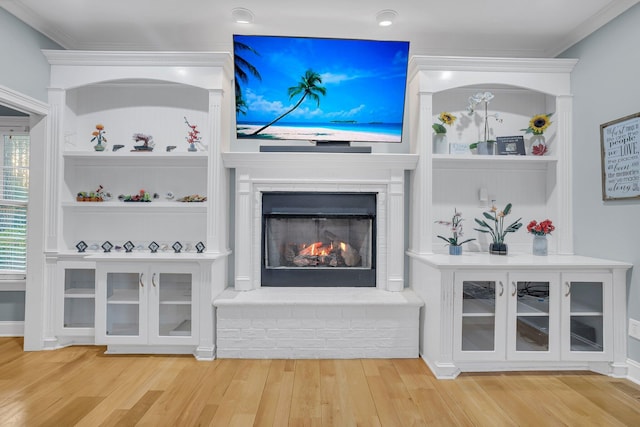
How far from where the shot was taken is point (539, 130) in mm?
2979

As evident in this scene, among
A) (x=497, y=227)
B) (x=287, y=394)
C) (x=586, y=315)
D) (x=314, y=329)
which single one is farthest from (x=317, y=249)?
(x=586, y=315)

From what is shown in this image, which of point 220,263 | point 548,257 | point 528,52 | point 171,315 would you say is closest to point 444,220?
point 548,257

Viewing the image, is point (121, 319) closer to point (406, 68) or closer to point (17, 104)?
point (17, 104)

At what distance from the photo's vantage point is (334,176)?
3125 mm

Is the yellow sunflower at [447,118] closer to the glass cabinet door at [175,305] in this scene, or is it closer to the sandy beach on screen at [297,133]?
the sandy beach on screen at [297,133]

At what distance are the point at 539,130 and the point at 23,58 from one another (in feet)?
13.5

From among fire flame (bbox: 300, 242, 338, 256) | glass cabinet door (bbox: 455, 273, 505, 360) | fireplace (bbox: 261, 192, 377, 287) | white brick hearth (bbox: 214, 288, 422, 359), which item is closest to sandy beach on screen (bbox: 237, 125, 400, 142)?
fireplace (bbox: 261, 192, 377, 287)

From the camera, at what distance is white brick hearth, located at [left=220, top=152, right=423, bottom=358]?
107 inches

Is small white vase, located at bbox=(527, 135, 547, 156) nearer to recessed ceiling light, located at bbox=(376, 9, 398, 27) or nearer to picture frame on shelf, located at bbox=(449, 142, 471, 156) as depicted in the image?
picture frame on shelf, located at bbox=(449, 142, 471, 156)

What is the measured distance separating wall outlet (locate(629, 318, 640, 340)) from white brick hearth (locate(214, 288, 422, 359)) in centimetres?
140

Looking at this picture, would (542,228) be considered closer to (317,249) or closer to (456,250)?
(456,250)

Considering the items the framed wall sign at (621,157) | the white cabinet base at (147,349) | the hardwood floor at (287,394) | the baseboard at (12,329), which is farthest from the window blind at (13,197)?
the framed wall sign at (621,157)

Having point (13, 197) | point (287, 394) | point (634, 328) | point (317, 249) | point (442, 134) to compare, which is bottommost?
point (287, 394)

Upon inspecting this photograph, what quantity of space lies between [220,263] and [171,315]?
0.53m
